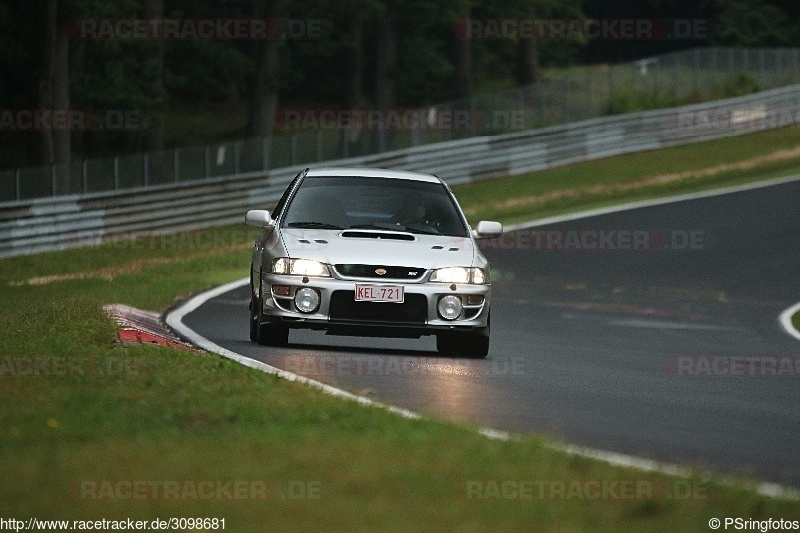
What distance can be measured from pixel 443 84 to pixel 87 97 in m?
22.5

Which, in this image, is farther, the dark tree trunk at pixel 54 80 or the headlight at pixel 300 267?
the dark tree trunk at pixel 54 80

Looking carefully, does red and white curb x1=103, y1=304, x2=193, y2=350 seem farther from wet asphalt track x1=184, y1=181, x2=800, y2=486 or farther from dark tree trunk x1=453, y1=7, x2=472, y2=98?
dark tree trunk x1=453, y1=7, x2=472, y2=98

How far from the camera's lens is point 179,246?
1192 inches

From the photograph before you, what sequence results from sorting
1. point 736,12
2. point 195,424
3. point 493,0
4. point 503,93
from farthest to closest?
1. point 736,12
2. point 493,0
3. point 503,93
4. point 195,424

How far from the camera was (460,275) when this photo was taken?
13148mm

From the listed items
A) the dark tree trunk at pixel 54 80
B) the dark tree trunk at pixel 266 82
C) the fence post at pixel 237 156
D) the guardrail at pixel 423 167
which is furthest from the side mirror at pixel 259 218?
the dark tree trunk at pixel 266 82

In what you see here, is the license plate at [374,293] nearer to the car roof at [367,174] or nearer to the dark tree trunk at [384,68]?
the car roof at [367,174]

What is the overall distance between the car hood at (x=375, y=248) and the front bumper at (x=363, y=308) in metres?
0.18

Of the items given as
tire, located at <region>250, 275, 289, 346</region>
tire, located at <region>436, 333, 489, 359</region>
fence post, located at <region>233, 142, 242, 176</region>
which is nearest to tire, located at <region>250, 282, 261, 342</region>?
tire, located at <region>250, 275, 289, 346</region>

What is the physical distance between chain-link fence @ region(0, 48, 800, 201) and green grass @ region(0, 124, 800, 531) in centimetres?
1936

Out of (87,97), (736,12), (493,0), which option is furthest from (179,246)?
(736,12)

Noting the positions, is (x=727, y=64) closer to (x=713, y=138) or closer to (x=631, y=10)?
(x=713, y=138)

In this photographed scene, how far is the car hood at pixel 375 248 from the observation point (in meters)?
13.0

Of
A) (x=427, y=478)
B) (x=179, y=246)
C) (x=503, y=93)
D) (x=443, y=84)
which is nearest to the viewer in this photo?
(x=427, y=478)
